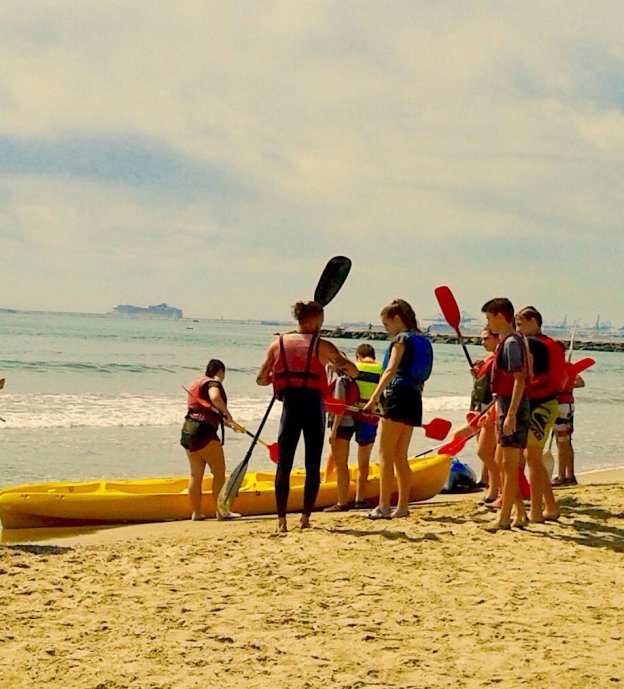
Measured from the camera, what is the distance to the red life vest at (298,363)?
525 cm

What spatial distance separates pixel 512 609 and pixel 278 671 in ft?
4.05

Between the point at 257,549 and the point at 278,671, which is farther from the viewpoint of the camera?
the point at 257,549

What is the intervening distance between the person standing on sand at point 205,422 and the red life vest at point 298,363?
1474 mm

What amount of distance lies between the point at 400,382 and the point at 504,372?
2.53ft

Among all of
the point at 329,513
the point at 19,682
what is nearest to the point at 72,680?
the point at 19,682

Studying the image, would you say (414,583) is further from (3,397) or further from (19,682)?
(3,397)

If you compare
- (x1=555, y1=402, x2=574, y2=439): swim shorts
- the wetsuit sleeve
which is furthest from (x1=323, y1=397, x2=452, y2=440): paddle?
(x1=555, y1=402, x2=574, y2=439): swim shorts

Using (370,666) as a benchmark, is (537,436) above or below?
above

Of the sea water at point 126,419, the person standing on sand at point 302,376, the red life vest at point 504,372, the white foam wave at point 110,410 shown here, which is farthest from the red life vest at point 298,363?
the white foam wave at point 110,410

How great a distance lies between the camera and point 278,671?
3.06 meters

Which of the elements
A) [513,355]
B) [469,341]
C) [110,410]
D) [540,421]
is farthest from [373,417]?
[469,341]

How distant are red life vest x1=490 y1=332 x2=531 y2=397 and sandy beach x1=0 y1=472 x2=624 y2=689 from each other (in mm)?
924

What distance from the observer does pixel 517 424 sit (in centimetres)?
524

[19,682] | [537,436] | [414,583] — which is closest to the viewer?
[19,682]
